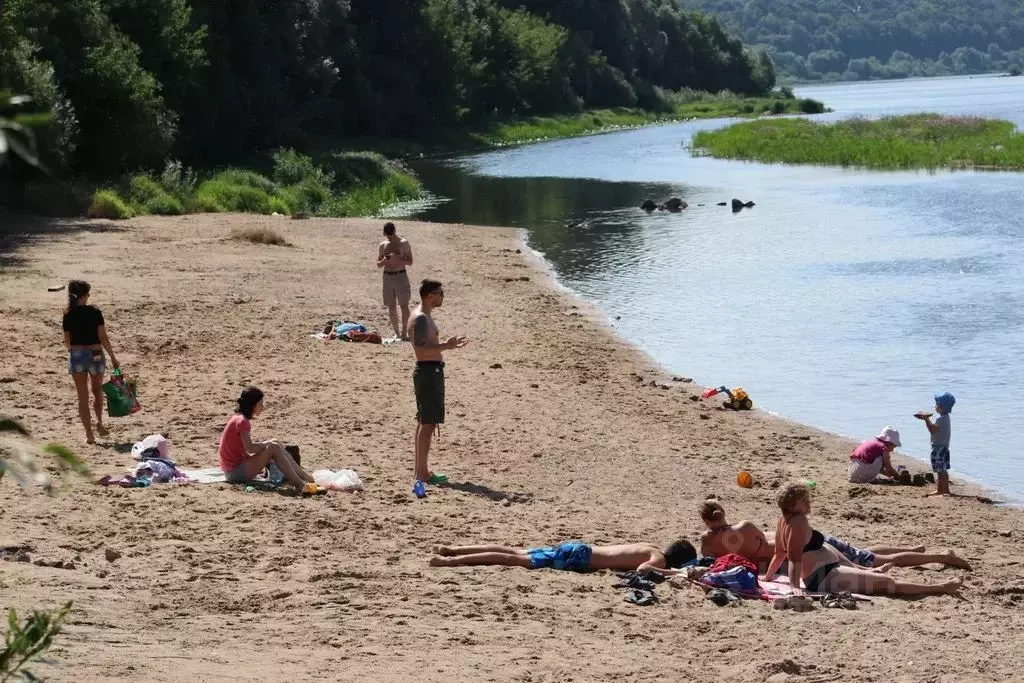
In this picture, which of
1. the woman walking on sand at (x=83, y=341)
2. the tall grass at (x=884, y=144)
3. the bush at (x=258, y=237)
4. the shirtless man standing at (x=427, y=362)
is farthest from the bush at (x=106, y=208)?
the tall grass at (x=884, y=144)

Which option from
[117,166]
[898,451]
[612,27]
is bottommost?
[898,451]

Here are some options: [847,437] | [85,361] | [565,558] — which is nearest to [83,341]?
[85,361]

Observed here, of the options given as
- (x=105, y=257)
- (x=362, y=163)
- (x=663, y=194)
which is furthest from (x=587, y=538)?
(x=362, y=163)

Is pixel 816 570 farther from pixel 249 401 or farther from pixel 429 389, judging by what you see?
pixel 249 401

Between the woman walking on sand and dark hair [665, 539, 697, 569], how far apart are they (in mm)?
5347

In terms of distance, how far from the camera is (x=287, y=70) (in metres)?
57.1

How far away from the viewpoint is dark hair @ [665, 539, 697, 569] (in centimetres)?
999

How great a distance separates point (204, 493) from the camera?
36.0 ft

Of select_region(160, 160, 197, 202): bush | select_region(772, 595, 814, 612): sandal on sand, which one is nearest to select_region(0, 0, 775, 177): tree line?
select_region(160, 160, 197, 202): bush

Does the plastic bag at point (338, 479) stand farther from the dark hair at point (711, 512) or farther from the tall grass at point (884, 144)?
the tall grass at point (884, 144)

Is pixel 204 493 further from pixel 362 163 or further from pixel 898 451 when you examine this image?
pixel 362 163

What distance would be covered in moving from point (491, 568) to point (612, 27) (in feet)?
397

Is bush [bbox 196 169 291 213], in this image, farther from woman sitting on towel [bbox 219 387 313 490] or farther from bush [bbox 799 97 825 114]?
bush [bbox 799 97 825 114]

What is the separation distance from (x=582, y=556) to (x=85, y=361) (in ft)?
16.9
